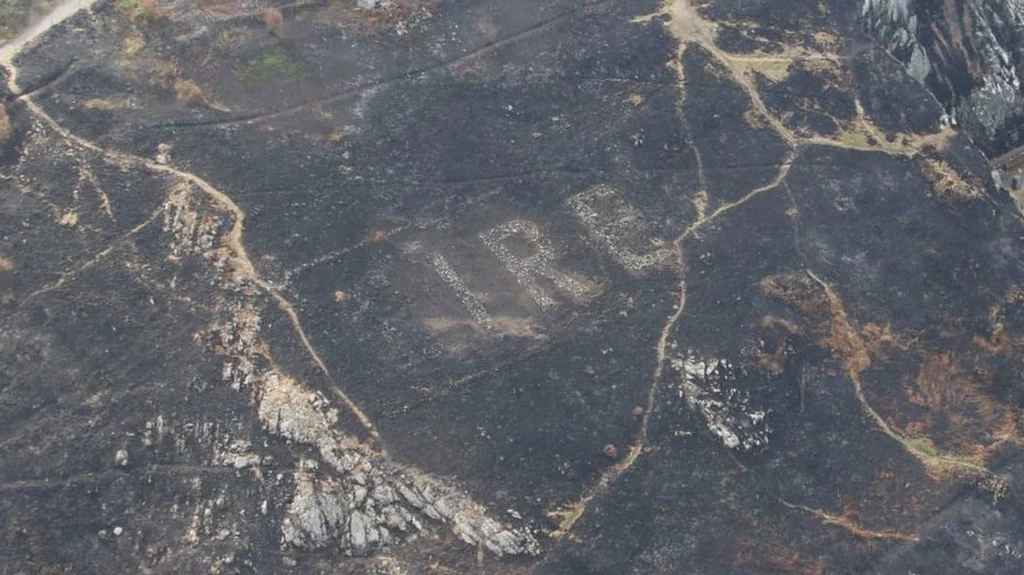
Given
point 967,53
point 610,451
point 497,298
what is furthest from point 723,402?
point 967,53

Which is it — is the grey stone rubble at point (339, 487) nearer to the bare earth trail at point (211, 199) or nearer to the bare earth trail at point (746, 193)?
the bare earth trail at point (211, 199)

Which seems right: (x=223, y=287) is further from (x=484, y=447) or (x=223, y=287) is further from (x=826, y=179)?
(x=826, y=179)

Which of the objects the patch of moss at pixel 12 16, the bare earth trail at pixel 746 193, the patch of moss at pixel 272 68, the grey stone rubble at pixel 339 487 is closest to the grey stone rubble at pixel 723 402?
the bare earth trail at pixel 746 193

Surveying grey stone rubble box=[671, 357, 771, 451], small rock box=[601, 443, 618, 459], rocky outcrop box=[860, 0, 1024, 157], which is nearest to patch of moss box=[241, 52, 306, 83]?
grey stone rubble box=[671, 357, 771, 451]

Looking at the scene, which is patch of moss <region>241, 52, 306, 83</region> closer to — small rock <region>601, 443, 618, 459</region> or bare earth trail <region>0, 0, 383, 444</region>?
bare earth trail <region>0, 0, 383, 444</region>

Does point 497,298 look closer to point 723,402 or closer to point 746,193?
point 723,402

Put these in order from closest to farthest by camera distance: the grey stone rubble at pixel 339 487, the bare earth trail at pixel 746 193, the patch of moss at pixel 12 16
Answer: the grey stone rubble at pixel 339 487, the bare earth trail at pixel 746 193, the patch of moss at pixel 12 16

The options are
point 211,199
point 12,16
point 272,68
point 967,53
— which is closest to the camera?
point 211,199

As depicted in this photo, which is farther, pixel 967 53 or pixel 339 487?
pixel 967 53
